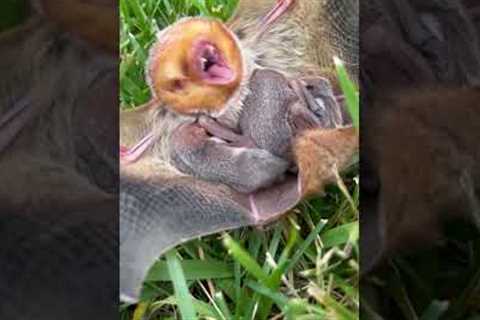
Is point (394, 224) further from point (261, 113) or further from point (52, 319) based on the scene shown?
point (52, 319)

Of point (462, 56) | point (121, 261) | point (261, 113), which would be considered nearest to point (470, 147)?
point (462, 56)

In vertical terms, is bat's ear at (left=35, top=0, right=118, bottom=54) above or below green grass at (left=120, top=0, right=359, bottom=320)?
above

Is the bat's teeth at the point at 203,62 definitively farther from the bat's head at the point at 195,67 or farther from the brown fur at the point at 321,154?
the brown fur at the point at 321,154

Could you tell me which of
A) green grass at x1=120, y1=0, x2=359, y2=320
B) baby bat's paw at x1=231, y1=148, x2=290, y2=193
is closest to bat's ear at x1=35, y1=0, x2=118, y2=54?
green grass at x1=120, y1=0, x2=359, y2=320

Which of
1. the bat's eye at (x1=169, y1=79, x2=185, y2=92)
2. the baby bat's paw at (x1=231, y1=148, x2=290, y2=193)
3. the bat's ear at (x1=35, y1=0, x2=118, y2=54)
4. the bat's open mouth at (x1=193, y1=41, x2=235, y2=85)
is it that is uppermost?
the bat's ear at (x1=35, y1=0, x2=118, y2=54)

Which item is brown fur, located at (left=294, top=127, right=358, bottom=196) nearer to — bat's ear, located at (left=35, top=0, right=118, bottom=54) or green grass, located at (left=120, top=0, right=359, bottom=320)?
green grass, located at (left=120, top=0, right=359, bottom=320)
